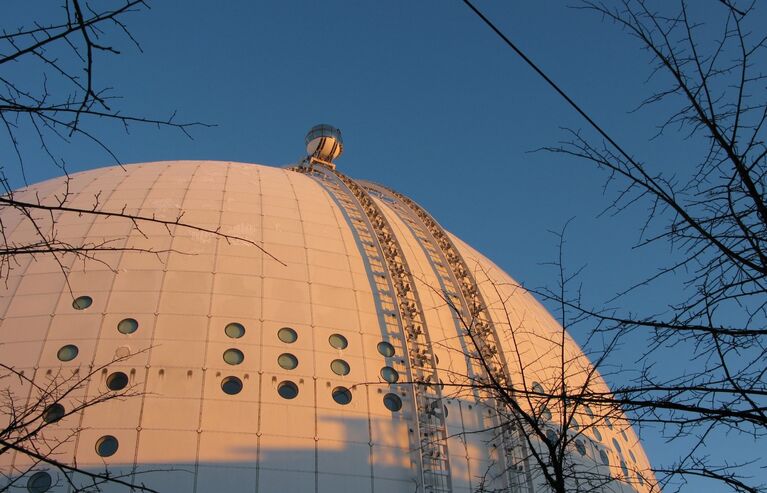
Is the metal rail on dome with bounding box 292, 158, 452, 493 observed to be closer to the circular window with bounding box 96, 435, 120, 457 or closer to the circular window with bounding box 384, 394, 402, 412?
the circular window with bounding box 384, 394, 402, 412

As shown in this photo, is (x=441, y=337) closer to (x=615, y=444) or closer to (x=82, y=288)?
(x=615, y=444)

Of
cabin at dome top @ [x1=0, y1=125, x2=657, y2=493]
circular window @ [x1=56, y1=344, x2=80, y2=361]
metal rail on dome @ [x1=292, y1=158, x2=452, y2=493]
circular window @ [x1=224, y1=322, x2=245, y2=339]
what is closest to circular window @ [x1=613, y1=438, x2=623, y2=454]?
cabin at dome top @ [x1=0, y1=125, x2=657, y2=493]

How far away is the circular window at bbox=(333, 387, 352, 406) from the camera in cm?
1820

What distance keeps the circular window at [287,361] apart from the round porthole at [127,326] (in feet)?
12.1

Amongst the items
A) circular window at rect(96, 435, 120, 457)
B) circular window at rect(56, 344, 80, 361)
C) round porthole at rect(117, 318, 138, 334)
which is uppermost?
round porthole at rect(117, 318, 138, 334)

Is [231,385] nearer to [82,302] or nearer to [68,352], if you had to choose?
[68,352]

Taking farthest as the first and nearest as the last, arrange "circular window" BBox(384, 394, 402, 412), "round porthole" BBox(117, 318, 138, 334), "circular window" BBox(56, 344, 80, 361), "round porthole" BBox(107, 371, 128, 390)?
"circular window" BBox(384, 394, 402, 412) → "round porthole" BBox(117, 318, 138, 334) → "circular window" BBox(56, 344, 80, 361) → "round porthole" BBox(107, 371, 128, 390)

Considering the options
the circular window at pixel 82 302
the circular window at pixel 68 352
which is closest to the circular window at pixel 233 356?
the circular window at pixel 68 352

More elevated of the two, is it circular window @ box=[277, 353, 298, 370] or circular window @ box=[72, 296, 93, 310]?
circular window @ box=[72, 296, 93, 310]

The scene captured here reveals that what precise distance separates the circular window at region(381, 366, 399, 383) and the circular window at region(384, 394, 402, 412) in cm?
43

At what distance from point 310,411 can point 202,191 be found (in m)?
10.2

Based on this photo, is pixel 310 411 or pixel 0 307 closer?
pixel 310 411

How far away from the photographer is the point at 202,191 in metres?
25.0

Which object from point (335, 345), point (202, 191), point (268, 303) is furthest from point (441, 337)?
point (202, 191)
